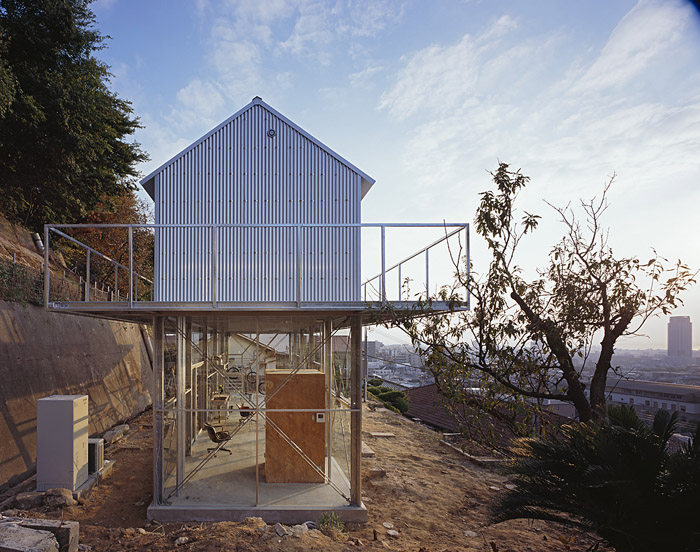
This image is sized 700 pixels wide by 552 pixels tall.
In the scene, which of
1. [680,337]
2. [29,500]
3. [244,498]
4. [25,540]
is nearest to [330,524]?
[244,498]

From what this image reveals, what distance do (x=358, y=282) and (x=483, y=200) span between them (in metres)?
3.00

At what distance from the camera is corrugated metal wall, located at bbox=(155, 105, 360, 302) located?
7.56m

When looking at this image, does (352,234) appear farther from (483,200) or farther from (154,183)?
(154,183)

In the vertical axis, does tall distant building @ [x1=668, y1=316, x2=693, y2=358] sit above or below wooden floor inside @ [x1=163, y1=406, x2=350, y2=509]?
above

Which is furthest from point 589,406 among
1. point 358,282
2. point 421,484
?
point 421,484

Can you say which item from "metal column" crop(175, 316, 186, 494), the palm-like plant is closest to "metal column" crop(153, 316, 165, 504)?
"metal column" crop(175, 316, 186, 494)

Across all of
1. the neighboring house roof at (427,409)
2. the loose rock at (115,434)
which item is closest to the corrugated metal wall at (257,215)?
the loose rock at (115,434)

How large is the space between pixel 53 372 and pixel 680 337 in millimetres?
13115

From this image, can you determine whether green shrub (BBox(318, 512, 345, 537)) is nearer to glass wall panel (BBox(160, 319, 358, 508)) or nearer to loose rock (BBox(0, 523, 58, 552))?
glass wall panel (BBox(160, 319, 358, 508))

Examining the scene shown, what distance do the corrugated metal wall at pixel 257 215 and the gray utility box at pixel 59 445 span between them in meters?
2.87

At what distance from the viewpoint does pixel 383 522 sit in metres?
7.54

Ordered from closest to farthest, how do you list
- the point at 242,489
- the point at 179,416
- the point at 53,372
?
the point at 242,489 → the point at 179,416 → the point at 53,372

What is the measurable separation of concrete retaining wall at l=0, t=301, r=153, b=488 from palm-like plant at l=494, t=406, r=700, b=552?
8839 mm

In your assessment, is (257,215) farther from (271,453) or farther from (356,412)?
(271,453)
